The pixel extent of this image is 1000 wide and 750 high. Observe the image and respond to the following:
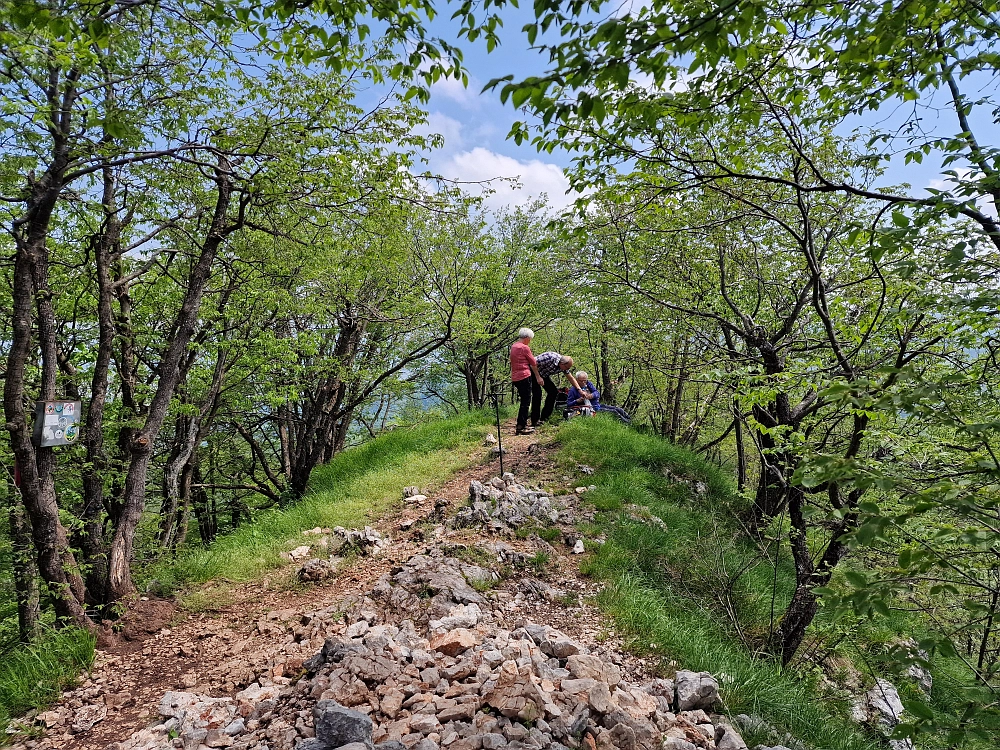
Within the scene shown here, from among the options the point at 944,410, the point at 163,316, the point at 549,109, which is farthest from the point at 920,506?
the point at 163,316

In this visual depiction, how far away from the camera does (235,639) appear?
440 cm

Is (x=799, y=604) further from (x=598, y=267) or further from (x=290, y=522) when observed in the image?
(x=290, y=522)

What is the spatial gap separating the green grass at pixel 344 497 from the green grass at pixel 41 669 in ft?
3.65

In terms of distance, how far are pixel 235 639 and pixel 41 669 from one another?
1312 millimetres

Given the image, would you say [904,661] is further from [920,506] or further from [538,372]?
[538,372]

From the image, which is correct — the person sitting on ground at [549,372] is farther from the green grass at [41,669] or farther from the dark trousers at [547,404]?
the green grass at [41,669]

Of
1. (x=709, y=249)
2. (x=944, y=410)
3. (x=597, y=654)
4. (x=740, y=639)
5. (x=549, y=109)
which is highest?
(x=709, y=249)

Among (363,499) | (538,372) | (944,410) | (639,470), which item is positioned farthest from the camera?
(538,372)

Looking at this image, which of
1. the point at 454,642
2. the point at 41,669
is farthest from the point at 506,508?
the point at 41,669

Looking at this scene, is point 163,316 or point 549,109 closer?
point 549,109

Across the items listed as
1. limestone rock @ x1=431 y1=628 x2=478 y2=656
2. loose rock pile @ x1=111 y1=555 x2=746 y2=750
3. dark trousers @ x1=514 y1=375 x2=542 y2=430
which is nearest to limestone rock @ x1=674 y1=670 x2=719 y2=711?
loose rock pile @ x1=111 y1=555 x2=746 y2=750

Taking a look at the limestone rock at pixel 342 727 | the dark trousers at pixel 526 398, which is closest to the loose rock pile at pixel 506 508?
the dark trousers at pixel 526 398

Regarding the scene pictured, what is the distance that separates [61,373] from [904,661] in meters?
10.9

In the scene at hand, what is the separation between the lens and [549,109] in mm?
2314
